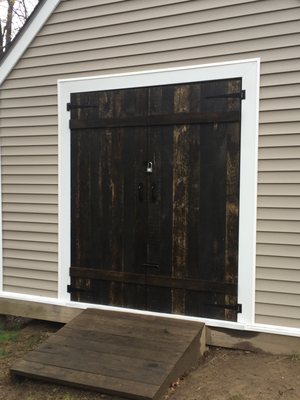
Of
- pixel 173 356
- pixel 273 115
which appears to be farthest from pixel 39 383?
pixel 273 115

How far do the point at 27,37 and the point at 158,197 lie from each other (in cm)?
223

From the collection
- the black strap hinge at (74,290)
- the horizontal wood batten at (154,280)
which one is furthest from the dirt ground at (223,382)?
the black strap hinge at (74,290)

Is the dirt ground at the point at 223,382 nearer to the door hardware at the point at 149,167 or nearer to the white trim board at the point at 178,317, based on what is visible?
the white trim board at the point at 178,317

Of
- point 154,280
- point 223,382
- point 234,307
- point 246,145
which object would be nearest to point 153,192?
point 154,280

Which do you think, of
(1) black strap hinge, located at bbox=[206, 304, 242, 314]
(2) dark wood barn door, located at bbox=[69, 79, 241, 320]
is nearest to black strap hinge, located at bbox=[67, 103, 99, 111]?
(2) dark wood barn door, located at bbox=[69, 79, 241, 320]

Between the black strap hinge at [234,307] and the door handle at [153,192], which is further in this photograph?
the door handle at [153,192]

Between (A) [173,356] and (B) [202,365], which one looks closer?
(A) [173,356]

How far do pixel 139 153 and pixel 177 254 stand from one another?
3.28 feet

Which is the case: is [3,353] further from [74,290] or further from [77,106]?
[77,106]

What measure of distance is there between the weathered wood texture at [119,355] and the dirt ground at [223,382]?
0.08 meters

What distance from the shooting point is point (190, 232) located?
4223 mm

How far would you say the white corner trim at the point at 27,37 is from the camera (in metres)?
4.78

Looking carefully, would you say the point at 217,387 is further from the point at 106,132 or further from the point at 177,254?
the point at 106,132

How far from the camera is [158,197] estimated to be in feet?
14.2
